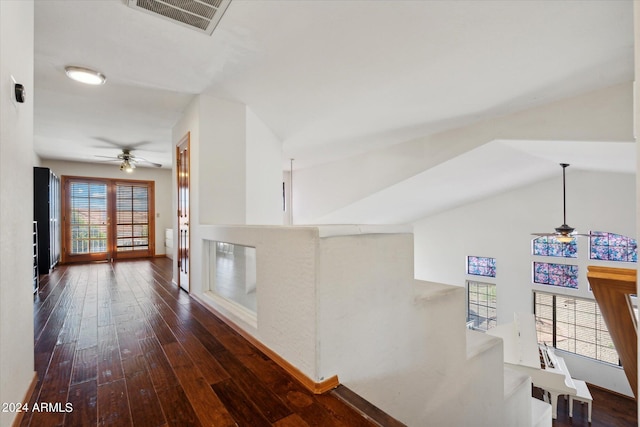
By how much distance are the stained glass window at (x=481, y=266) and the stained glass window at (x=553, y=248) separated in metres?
1.12

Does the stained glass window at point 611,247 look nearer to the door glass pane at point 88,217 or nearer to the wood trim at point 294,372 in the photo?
the wood trim at point 294,372

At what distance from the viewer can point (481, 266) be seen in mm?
8562

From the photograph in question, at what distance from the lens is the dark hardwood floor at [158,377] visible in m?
1.26

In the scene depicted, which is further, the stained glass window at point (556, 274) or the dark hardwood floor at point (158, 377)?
the stained glass window at point (556, 274)

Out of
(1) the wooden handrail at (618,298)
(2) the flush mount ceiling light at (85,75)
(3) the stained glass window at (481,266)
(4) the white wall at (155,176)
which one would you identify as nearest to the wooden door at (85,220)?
(4) the white wall at (155,176)

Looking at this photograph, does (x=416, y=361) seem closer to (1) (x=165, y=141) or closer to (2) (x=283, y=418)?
(2) (x=283, y=418)

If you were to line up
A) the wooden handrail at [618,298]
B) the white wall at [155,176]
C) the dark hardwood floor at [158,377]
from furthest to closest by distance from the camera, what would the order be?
the white wall at [155,176], the dark hardwood floor at [158,377], the wooden handrail at [618,298]

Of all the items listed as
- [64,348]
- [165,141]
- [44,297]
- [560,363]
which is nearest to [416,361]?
[64,348]

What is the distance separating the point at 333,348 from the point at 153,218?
23.6 ft

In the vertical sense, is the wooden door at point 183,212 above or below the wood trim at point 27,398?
above

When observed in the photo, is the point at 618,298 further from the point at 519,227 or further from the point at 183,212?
the point at 519,227

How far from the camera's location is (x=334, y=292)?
59.3 inches

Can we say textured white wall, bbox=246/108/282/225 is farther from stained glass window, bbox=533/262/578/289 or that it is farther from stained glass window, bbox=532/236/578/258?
stained glass window, bbox=533/262/578/289

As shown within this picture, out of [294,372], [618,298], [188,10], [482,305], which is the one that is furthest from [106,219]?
[482,305]
